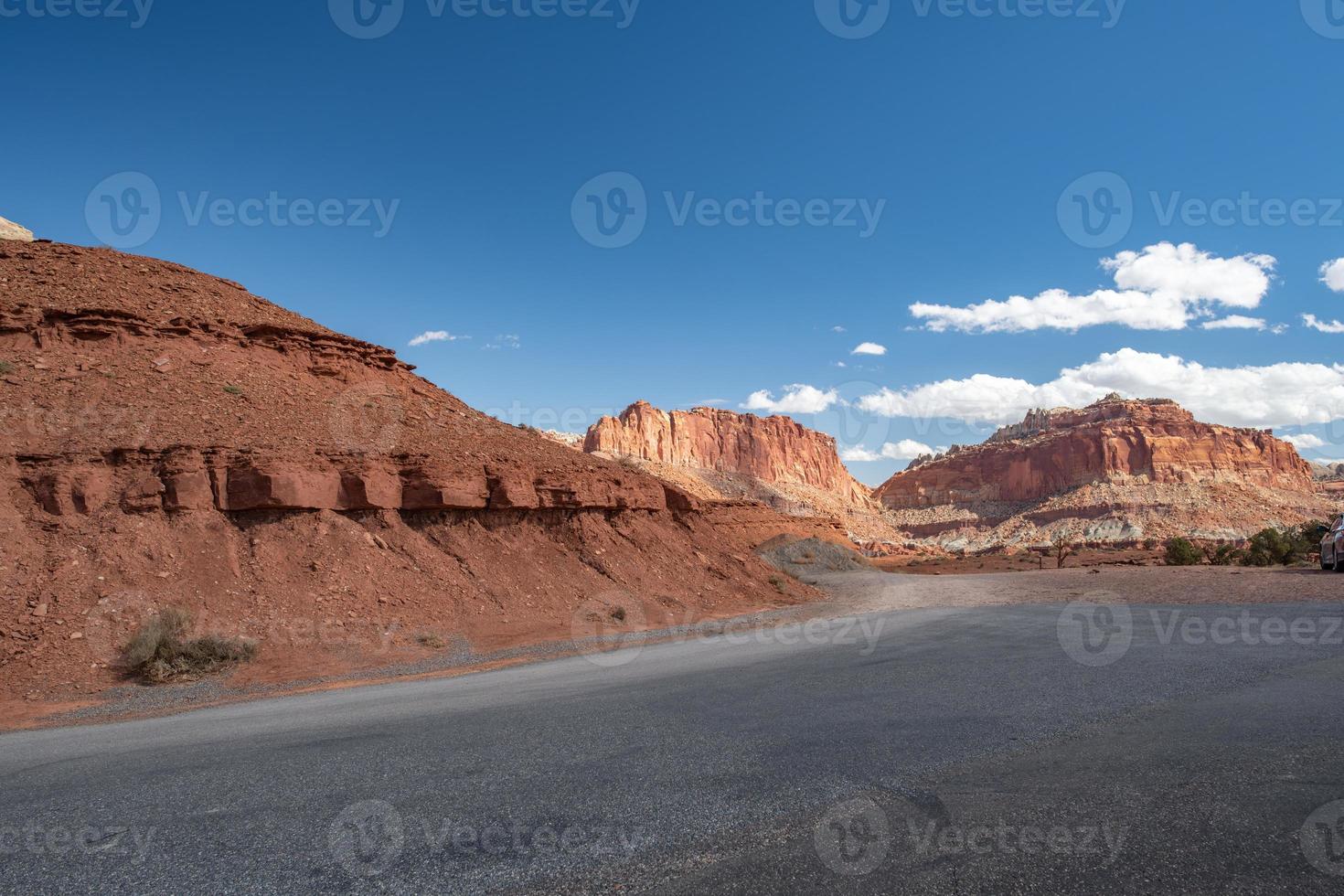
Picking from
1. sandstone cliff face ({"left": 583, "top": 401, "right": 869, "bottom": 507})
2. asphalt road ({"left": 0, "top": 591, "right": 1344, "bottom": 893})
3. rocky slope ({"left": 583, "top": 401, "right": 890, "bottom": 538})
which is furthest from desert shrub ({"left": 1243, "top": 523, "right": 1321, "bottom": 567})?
sandstone cliff face ({"left": 583, "top": 401, "right": 869, "bottom": 507})

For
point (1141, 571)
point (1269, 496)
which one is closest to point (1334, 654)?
point (1141, 571)

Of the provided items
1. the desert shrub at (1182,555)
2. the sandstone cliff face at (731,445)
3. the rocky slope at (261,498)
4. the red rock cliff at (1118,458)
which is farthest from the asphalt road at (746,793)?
the red rock cliff at (1118,458)

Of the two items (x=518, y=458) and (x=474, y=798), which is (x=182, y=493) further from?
(x=474, y=798)

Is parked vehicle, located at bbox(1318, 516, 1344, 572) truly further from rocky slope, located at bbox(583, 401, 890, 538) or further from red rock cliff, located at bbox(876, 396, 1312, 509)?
red rock cliff, located at bbox(876, 396, 1312, 509)

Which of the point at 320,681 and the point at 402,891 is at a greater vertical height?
the point at 402,891

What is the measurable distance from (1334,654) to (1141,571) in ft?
76.0

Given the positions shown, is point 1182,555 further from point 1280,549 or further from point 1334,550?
point 1334,550

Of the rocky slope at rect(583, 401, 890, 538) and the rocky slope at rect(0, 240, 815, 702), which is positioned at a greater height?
the rocky slope at rect(583, 401, 890, 538)

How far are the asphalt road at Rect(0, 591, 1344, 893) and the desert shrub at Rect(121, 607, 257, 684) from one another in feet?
17.9

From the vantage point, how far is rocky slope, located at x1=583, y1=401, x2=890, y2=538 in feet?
384

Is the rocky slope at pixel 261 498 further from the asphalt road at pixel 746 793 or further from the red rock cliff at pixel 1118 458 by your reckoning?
the red rock cliff at pixel 1118 458

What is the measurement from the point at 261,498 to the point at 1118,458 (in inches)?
4834

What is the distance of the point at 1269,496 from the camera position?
95.6m

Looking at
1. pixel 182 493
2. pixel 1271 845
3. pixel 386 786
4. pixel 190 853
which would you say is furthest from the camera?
pixel 182 493
